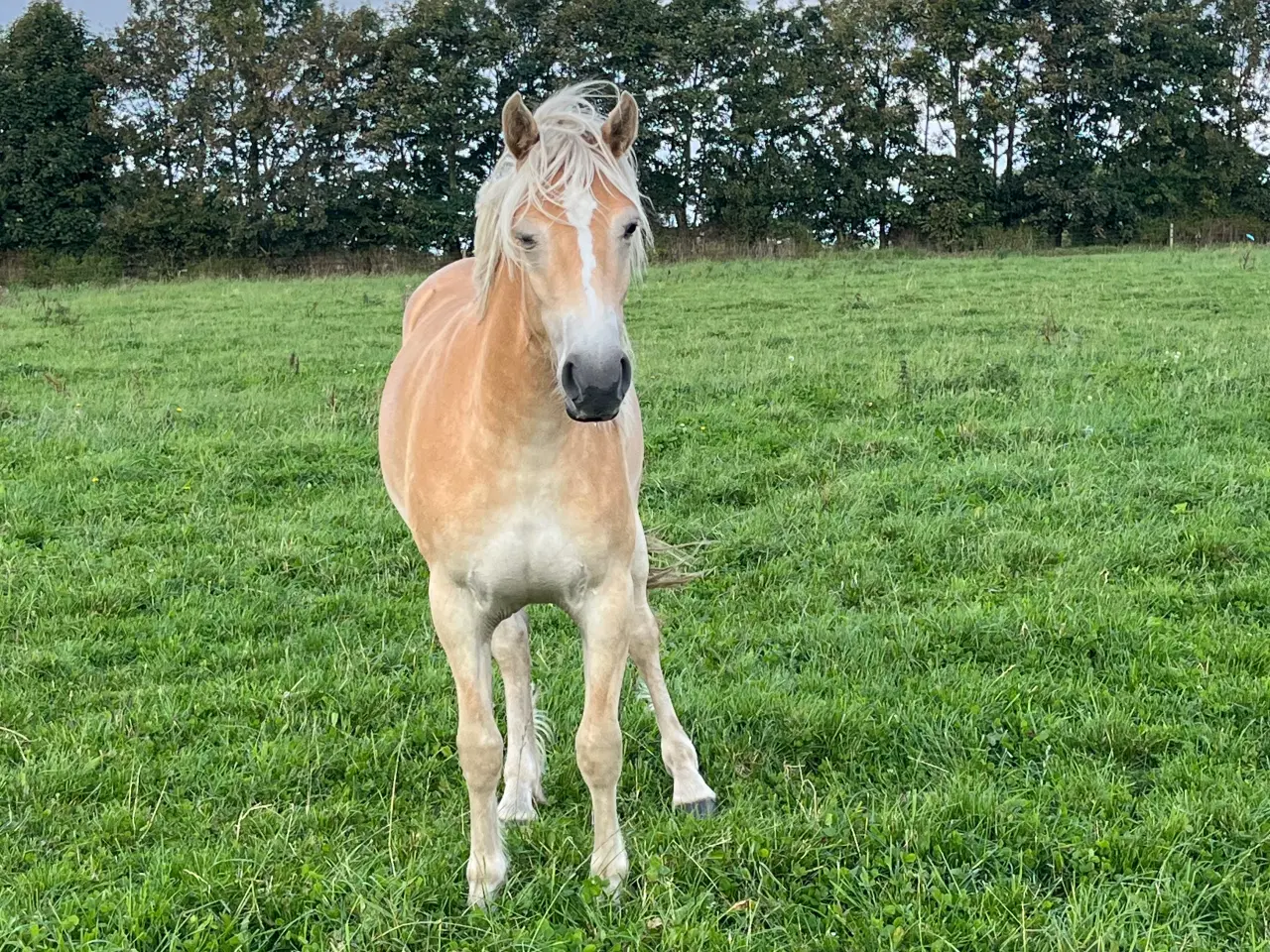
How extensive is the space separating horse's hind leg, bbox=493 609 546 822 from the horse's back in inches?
23.1

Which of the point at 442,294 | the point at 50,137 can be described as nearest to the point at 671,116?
the point at 50,137

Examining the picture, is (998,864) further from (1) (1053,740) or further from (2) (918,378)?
(2) (918,378)

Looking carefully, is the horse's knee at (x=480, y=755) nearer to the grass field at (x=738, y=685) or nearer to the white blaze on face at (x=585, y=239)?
the grass field at (x=738, y=685)

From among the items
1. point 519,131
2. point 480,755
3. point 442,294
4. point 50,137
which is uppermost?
point 50,137

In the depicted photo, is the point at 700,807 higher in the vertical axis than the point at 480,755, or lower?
lower

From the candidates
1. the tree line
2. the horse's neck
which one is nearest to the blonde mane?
the horse's neck

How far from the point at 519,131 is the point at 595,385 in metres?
0.91

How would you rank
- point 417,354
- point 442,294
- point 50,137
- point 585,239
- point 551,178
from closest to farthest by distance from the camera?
point 585,239
point 551,178
point 417,354
point 442,294
point 50,137

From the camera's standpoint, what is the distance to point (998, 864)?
276 cm

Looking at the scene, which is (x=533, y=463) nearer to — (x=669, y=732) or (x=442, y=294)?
(x=669, y=732)

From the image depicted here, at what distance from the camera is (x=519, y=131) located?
262 centimetres

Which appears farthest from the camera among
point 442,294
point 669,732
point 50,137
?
point 50,137

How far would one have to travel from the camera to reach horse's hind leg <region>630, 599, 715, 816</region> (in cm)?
322

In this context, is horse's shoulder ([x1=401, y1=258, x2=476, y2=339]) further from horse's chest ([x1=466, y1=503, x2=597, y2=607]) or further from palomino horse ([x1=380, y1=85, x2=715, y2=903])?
horse's chest ([x1=466, y1=503, x2=597, y2=607])
